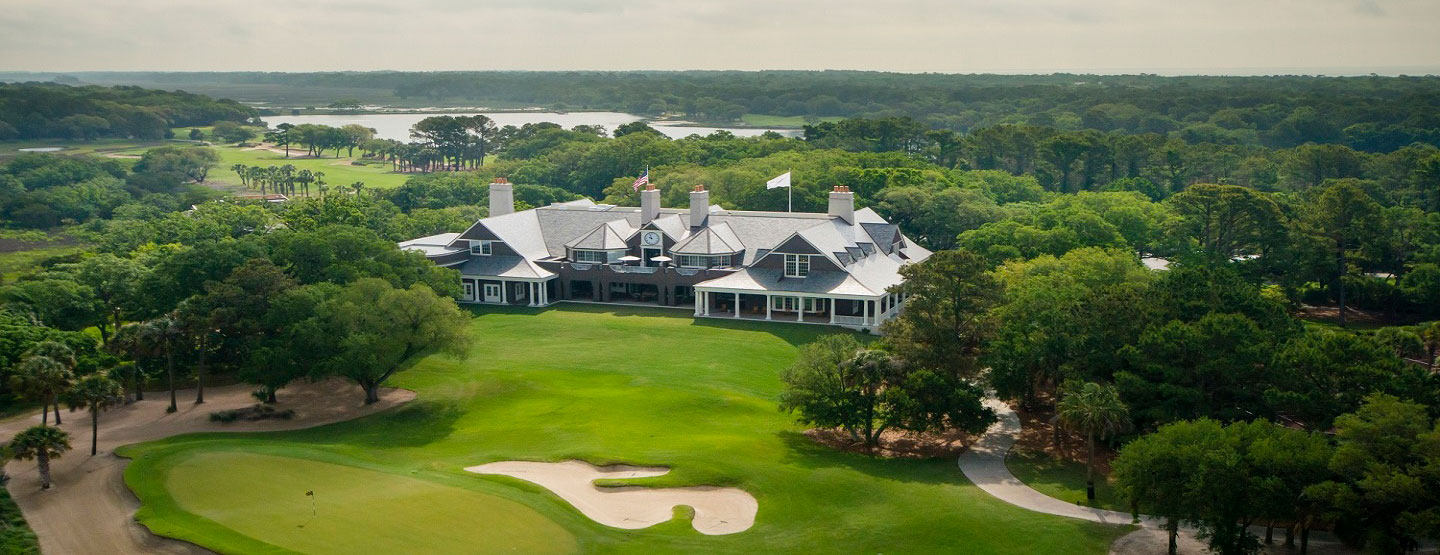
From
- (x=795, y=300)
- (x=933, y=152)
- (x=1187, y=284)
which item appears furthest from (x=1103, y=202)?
(x=933, y=152)

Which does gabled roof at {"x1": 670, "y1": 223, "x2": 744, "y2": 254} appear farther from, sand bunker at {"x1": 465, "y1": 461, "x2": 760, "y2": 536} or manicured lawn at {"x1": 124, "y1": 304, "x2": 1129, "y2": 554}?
sand bunker at {"x1": 465, "y1": 461, "x2": 760, "y2": 536}

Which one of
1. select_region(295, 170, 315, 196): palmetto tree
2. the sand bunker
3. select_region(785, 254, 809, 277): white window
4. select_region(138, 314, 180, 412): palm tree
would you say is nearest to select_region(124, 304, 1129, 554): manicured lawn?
the sand bunker

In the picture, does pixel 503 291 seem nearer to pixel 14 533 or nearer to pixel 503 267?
pixel 503 267

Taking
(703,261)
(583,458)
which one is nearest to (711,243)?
(703,261)

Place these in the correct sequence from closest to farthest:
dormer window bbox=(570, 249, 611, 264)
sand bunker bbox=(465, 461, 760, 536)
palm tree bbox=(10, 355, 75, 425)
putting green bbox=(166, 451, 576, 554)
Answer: putting green bbox=(166, 451, 576, 554) → sand bunker bbox=(465, 461, 760, 536) → palm tree bbox=(10, 355, 75, 425) → dormer window bbox=(570, 249, 611, 264)

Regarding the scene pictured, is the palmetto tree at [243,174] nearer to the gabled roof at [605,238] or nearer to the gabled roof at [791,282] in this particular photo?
the gabled roof at [605,238]
